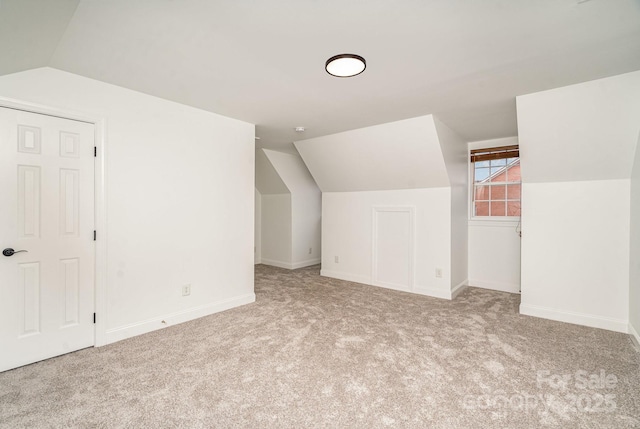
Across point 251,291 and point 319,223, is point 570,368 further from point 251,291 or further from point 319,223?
point 319,223

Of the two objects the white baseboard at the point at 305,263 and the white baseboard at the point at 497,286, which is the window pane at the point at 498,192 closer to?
the white baseboard at the point at 497,286

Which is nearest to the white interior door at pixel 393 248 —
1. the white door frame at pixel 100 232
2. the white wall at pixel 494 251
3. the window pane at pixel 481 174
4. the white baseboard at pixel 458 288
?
the white baseboard at pixel 458 288

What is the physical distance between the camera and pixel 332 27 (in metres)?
1.88

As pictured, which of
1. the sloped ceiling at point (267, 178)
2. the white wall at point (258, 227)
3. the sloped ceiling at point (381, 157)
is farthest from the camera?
the white wall at point (258, 227)

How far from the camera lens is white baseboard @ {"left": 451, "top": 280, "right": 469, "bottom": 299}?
14.1 feet

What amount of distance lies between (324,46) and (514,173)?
3.93 metres

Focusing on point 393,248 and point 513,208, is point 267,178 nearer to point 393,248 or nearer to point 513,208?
point 393,248

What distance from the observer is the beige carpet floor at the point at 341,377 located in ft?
5.90

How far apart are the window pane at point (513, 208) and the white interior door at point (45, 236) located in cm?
530

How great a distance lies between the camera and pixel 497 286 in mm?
4668

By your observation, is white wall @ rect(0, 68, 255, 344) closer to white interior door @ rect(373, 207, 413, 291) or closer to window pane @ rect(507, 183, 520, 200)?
white interior door @ rect(373, 207, 413, 291)

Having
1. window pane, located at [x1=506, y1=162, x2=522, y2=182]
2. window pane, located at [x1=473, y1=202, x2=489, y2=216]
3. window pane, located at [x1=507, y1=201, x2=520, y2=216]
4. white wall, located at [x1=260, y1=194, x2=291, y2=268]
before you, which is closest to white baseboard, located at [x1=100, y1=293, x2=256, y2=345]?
white wall, located at [x1=260, y1=194, x2=291, y2=268]

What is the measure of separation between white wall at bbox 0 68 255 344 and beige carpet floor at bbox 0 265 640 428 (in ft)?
1.15

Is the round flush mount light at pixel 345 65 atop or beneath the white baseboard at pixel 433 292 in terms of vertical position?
atop
